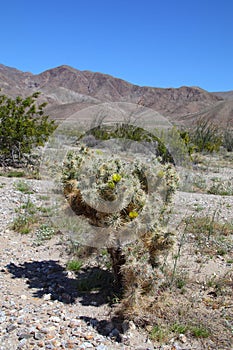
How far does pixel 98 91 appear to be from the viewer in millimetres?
159750

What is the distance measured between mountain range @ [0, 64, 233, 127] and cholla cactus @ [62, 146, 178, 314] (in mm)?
92983

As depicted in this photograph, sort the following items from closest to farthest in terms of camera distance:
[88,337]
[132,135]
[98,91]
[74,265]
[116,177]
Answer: [88,337] → [116,177] → [74,265] → [132,135] → [98,91]

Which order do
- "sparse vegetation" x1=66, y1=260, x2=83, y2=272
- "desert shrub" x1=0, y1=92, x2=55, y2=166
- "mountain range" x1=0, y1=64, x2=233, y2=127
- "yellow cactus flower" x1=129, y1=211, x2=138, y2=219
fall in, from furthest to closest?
1. "mountain range" x1=0, y1=64, x2=233, y2=127
2. "desert shrub" x1=0, y1=92, x2=55, y2=166
3. "sparse vegetation" x1=66, y1=260, x2=83, y2=272
4. "yellow cactus flower" x1=129, y1=211, x2=138, y2=219

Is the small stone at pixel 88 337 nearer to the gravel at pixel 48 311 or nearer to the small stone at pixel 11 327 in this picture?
the gravel at pixel 48 311

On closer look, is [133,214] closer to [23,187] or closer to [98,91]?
[23,187]

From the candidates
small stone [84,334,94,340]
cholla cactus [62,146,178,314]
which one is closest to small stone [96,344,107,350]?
small stone [84,334,94,340]

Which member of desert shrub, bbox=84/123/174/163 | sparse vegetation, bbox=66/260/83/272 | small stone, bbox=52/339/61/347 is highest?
desert shrub, bbox=84/123/174/163

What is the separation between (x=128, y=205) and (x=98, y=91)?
528 feet

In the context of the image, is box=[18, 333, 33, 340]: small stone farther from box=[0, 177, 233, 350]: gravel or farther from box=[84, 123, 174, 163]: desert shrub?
box=[84, 123, 174, 163]: desert shrub

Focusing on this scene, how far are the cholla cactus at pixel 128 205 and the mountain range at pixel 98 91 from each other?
93.0m

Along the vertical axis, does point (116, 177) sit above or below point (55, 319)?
above

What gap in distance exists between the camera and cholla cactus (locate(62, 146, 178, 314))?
330 cm

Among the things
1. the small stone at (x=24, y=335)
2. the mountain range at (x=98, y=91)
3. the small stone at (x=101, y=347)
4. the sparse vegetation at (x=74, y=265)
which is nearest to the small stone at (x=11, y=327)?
the small stone at (x=24, y=335)

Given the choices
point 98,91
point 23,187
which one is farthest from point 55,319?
point 98,91
